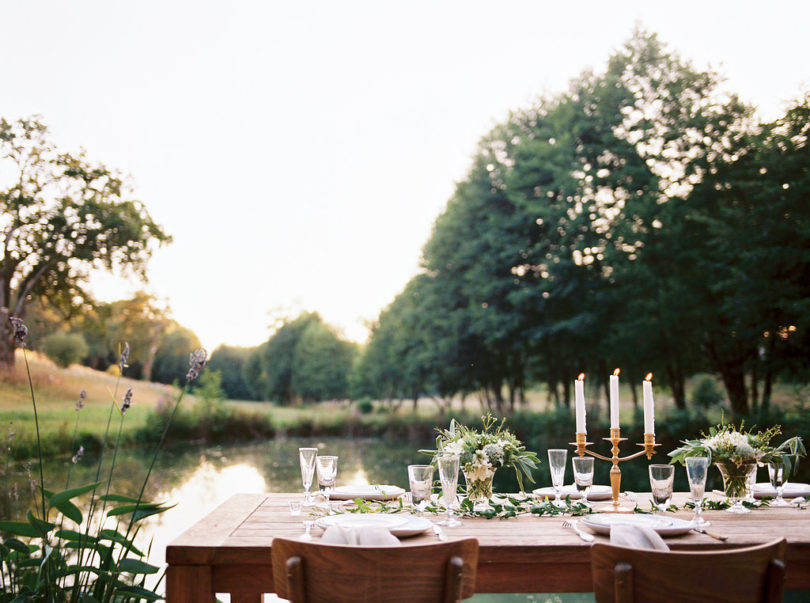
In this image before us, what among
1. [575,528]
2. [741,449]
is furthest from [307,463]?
[741,449]

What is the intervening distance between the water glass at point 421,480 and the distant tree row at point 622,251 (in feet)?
29.2

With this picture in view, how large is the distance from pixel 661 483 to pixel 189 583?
1297mm

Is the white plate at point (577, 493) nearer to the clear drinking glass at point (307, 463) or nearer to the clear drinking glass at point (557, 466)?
the clear drinking glass at point (557, 466)

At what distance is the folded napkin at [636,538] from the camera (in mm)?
1553

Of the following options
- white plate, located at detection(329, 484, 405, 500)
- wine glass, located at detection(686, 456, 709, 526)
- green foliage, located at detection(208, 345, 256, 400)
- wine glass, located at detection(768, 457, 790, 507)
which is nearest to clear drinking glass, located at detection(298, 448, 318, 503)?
white plate, located at detection(329, 484, 405, 500)

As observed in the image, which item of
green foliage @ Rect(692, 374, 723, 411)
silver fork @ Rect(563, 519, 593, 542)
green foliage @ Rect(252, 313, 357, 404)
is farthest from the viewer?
green foliage @ Rect(252, 313, 357, 404)

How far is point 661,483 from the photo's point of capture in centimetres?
216

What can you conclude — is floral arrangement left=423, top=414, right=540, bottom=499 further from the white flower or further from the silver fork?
the silver fork

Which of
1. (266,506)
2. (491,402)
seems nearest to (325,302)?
(491,402)

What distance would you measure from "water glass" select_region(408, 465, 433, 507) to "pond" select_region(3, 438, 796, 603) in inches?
260

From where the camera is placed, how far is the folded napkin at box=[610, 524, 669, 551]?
5.09 ft

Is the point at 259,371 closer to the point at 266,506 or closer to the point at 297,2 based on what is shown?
the point at 297,2

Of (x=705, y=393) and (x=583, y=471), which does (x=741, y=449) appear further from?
(x=705, y=393)

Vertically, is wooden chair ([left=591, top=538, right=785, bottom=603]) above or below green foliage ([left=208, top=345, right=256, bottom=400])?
below
